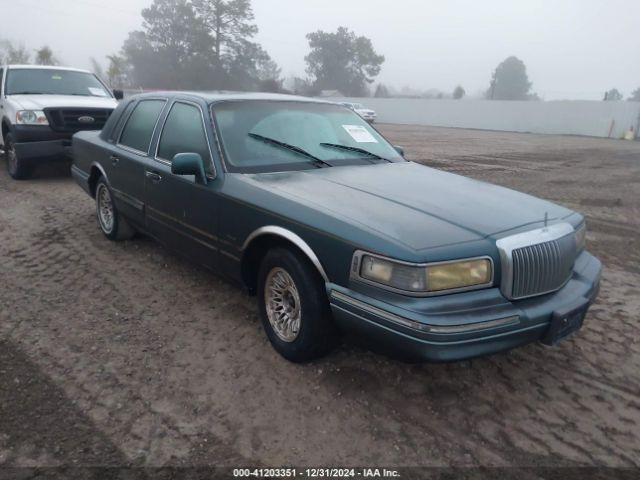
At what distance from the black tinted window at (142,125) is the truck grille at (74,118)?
376 centimetres

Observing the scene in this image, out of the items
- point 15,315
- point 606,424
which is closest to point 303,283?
point 606,424

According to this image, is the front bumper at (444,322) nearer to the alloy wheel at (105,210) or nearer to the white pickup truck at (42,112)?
the alloy wheel at (105,210)

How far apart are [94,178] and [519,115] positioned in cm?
3678

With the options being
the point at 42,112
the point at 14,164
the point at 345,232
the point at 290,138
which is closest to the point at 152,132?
the point at 290,138

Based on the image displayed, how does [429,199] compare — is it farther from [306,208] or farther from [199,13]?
[199,13]

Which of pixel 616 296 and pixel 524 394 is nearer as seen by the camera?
pixel 524 394

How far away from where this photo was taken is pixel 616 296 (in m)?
4.16

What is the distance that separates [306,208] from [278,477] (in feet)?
4.44

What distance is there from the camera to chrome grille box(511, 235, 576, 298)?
2.51m

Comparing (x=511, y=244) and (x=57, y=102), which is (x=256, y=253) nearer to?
(x=511, y=244)

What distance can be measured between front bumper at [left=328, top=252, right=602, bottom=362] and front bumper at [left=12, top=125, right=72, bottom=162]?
6807 mm

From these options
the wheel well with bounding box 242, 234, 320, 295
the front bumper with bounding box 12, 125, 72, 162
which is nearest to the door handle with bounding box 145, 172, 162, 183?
the wheel well with bounding box 242, 234, 320, 295

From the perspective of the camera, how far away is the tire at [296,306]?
2748mm

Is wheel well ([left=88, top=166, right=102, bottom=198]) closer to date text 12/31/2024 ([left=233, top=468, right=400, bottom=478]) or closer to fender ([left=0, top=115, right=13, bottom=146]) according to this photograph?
fender ([left=0, top=115, right=13, bottom=146])
